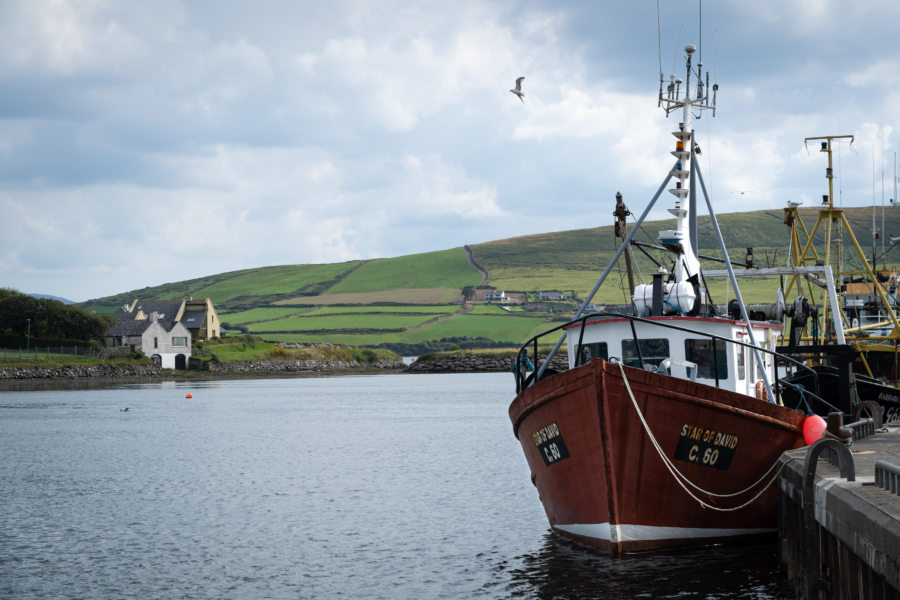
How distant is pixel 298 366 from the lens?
440 ft

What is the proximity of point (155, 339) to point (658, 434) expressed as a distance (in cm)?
10836

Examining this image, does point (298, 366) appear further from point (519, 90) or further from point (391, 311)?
point (519, 90)

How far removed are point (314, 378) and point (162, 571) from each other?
4619 inches

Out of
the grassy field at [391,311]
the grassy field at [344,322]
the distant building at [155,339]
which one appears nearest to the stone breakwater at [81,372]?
the distant building at [155,339]

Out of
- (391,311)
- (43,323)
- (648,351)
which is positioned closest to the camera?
(648,351)

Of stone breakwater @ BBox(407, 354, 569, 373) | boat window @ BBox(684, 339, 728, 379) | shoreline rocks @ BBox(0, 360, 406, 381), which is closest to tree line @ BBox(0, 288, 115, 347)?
shoreline rocks @ BBox(0, 360, 406, 381)

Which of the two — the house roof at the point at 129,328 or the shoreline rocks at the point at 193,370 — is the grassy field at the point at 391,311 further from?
the house roof at the point at 129,328

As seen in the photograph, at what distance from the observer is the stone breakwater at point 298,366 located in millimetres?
123625

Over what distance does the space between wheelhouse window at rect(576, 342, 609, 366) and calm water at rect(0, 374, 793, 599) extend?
3.83 meters

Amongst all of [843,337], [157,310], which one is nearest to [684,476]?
[843,337]

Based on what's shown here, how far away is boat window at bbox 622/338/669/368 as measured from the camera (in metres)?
18.6

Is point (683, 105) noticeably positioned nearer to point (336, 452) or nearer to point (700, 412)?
point (700, 412)

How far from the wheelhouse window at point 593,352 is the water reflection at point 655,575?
3782 mm

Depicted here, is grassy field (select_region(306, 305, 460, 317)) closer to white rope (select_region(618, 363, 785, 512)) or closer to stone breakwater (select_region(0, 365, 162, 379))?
stone breakwater (select_region(0, 365, 162, 379))
